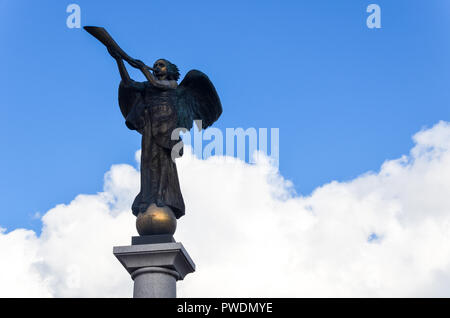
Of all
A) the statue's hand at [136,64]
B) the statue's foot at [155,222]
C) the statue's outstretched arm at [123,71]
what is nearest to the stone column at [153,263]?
the statue's foot at [155,222]

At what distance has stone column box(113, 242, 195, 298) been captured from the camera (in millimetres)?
Result: 15516

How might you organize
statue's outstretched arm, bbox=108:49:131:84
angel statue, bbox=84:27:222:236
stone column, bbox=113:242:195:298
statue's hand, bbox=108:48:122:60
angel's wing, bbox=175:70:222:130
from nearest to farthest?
stone column, bbox=113:242:195:298 < angel statue, bbox=84:27:222:236 < statue's hand, bbox=108:48:122:60 < statue's outstretched arm, bbox=108:49:131:84 < angel's wing, bbox=175:70:222:130

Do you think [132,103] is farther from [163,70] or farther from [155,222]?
[155,222]

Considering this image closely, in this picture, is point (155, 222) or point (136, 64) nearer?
point (155, 222)

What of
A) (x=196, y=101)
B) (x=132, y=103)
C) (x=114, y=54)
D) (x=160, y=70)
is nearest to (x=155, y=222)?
(x=132, y=103)

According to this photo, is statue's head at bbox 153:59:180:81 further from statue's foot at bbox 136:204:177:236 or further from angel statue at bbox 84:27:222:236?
statue's foot at bbox 136:204:177:236

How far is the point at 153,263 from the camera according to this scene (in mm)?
15648

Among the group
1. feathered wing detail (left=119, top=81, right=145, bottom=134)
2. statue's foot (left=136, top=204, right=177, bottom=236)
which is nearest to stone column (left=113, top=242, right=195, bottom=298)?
statue's foot (left=136, top=204, right=177, bottom=236)

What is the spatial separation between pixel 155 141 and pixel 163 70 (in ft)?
5.53

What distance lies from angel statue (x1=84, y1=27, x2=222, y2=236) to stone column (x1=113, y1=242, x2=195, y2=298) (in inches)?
22.8

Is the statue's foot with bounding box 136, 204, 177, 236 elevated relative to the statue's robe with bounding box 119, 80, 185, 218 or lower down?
lower down

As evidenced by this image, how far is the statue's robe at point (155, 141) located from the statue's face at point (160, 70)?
0.27 metres
